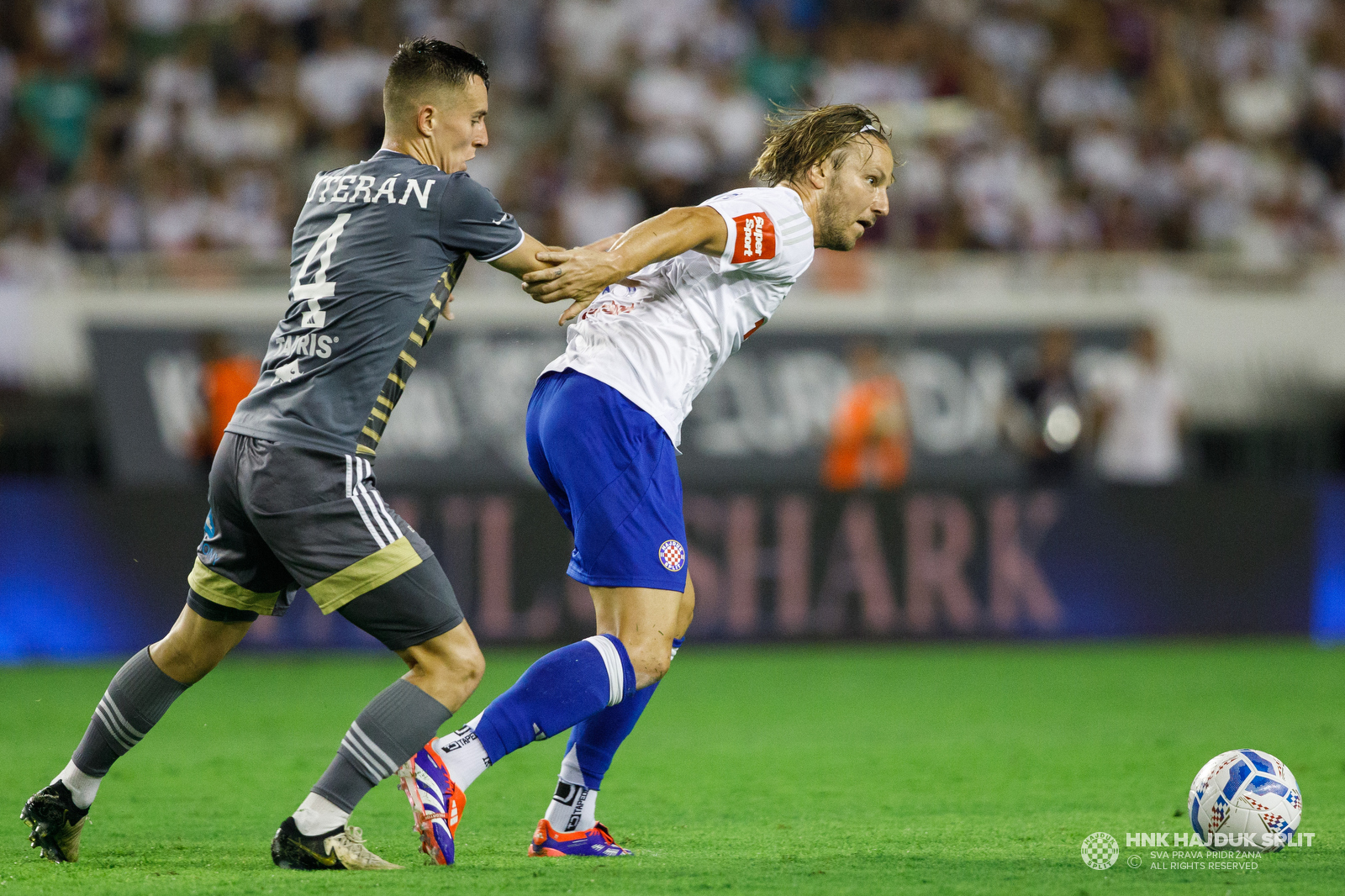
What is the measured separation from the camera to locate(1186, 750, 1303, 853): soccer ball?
429 centimetres

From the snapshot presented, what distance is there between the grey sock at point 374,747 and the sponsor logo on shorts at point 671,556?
750mm

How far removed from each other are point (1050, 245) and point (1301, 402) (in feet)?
8.64

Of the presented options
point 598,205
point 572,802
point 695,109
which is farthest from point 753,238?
point 695,109

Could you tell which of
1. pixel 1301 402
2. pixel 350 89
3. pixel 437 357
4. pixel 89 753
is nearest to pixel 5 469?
pixel 437 357

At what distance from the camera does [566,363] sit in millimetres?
4465

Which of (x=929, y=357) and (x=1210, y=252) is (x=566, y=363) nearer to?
(x=929, y=357)

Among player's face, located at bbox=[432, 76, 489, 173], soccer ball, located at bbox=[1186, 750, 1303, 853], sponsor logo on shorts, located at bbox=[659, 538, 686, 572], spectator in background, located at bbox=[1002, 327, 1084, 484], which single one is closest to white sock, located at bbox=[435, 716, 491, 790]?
sponsor logo on shorts, located at bbox=[659, 538, 686, 572]

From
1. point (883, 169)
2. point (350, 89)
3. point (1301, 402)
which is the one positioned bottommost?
point (1301, 402)

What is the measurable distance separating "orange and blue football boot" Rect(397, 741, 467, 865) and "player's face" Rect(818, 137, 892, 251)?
1.87 meters

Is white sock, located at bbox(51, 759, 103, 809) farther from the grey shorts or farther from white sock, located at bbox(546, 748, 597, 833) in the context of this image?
white sock, located at bbox(546, 748, 597, 833)

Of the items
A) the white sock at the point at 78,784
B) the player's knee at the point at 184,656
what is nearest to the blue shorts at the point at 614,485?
the player's knee at the point at 184,656

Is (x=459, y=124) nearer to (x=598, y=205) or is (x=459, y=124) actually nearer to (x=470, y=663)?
(x=470, y=663)

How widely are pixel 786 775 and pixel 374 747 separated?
2463 millimetres

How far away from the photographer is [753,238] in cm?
428
